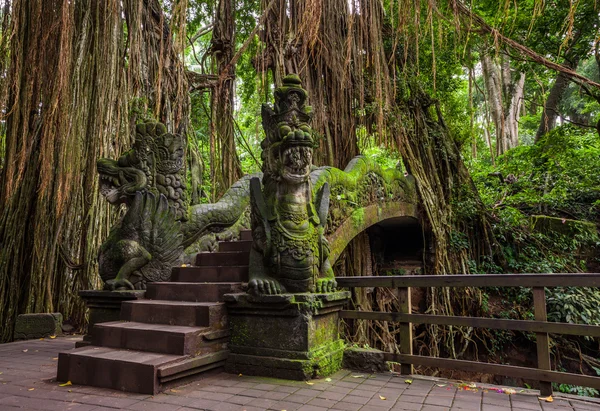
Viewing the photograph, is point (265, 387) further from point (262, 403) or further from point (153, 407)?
point (153, 407)

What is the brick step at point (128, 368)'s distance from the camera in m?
2.94

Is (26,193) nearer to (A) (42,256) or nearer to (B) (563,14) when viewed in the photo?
(A) (42,256)

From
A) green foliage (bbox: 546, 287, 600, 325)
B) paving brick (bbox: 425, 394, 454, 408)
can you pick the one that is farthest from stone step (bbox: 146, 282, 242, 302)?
green foliage (bbox: 546, 287, 600, 325)

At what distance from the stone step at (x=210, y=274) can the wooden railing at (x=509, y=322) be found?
119 cm

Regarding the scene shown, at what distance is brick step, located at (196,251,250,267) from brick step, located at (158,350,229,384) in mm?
1162

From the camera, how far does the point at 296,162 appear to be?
3650 mm

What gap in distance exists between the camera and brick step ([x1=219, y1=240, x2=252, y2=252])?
5.02m

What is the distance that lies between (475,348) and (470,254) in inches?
73.6

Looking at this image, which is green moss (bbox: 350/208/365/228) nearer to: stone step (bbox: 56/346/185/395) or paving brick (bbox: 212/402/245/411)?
stone step (bbox: 56/346/185/395)

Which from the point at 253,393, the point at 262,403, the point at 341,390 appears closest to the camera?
the point at 262,403

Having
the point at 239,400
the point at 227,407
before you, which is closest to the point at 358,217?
the point at 239,400

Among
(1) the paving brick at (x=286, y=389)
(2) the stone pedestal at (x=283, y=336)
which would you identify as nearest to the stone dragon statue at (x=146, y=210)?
(2) the stone pedestal at (x=283, y=336)

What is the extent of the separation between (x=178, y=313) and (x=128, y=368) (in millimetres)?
737

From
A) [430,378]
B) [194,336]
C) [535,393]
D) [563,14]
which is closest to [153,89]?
[194,336]
